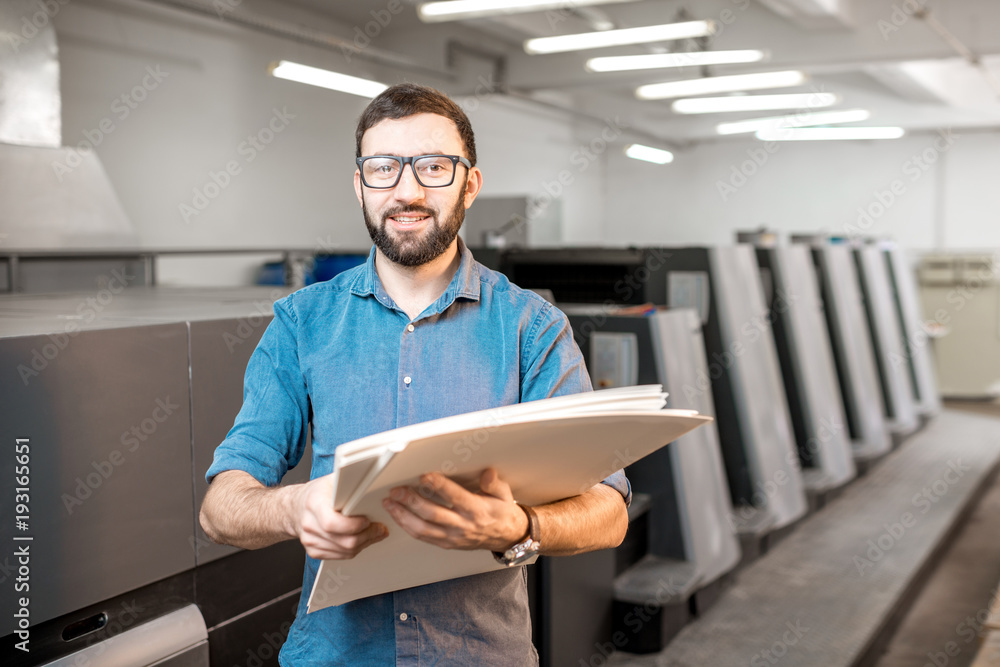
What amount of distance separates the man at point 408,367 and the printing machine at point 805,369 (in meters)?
3.37

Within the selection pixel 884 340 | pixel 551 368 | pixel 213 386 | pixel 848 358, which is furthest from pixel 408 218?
pixel 884 340

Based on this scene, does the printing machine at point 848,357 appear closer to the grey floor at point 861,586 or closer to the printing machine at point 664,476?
the grey floor at point 861,586

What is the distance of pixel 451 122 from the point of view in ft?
3.32

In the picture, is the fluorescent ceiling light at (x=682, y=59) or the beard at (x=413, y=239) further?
the fluorescent ceiling light at (x=682, y=59)

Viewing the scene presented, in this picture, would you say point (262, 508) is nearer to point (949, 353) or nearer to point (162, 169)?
point (162, 169)

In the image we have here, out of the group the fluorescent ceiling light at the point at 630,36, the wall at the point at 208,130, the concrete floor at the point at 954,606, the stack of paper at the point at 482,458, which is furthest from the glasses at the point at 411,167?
the wall at the point at 208,130

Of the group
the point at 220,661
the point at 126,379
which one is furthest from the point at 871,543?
the point at 126,379

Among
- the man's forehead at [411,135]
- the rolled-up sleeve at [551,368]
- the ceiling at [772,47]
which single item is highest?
the ceiling at [772,47]

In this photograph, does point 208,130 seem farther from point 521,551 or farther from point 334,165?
point 521,551

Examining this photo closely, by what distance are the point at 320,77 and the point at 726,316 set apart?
9.60 feet

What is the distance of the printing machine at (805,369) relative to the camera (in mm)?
4203

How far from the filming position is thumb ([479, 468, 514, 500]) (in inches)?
31.9

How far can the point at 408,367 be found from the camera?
103cm

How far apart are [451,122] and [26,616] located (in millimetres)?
892
